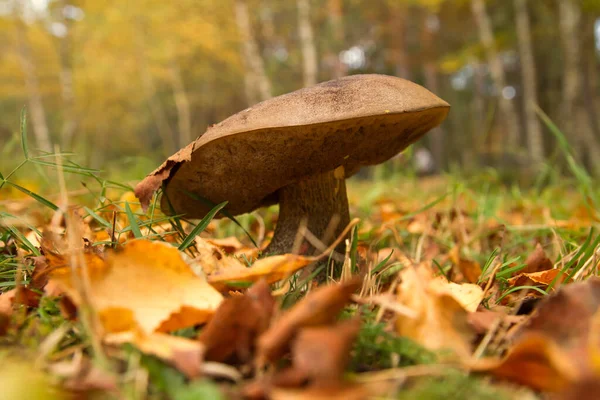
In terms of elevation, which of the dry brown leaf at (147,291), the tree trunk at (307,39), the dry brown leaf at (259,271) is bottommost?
the dry brown leaf at (259,271)

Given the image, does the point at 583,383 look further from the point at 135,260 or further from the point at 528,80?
the point at 528,80

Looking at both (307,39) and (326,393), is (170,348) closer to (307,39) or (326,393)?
(326,393)

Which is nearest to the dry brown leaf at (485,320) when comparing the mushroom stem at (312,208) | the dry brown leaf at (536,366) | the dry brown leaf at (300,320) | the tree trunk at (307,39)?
the dry brown leaf at (536,366)

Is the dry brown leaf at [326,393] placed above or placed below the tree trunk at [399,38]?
below

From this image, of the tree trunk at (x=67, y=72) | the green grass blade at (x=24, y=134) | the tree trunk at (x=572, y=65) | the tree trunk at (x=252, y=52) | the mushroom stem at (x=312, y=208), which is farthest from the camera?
the tree trunk at (x=67, y=72)

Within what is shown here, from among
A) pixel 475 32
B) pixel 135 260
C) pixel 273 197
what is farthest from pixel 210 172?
pixel 475 32

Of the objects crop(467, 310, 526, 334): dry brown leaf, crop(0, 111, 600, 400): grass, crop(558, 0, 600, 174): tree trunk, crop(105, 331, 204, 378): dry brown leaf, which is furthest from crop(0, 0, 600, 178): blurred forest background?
crop(105, 331, 204, 378): dry brown leaf

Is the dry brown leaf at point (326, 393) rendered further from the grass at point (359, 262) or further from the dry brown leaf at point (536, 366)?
the dry brown leaf at point (536, 366)
